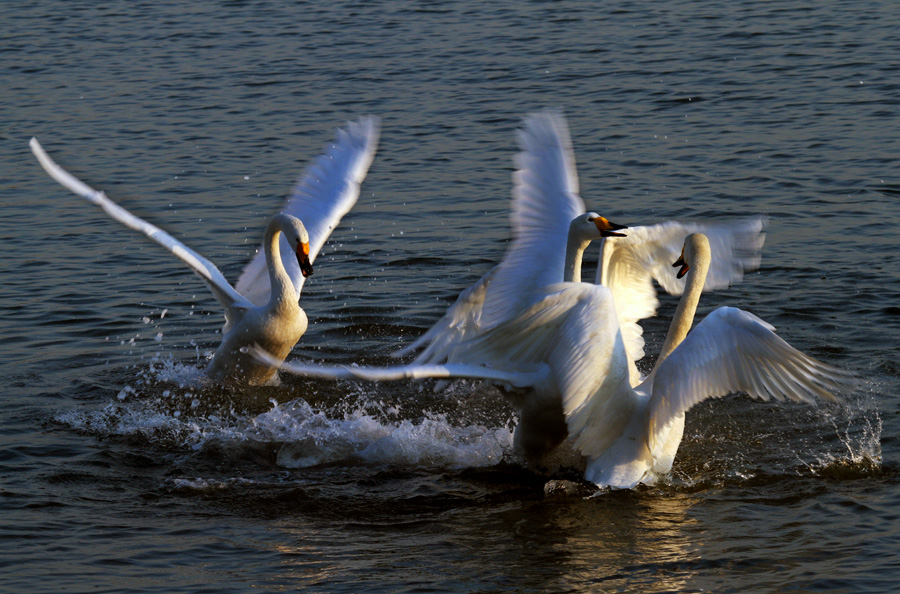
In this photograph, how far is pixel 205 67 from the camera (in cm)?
1786

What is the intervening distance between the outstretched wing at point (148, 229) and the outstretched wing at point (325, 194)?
23.5 inches

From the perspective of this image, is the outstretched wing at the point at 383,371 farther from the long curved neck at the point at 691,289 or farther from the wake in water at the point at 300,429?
the wake in water at the point at 300,429

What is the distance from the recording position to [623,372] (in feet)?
20.0

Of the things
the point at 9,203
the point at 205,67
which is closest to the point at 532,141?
the point at 9,203

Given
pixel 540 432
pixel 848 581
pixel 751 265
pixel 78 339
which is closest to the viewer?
pixel 848 581

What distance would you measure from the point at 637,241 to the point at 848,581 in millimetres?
2623

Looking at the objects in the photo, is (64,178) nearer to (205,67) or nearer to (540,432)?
(540,432)

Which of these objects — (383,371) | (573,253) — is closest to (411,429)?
(573,253)

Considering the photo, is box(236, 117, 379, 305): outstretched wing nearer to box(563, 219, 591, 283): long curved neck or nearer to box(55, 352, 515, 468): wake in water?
box(55, 352, 515, 468): wake in water

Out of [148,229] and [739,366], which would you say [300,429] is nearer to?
[148,229]


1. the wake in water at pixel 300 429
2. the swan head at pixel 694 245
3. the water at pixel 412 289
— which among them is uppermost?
the swan head at pixel 694 245

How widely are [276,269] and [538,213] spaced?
1.87m

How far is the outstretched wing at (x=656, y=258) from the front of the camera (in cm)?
736

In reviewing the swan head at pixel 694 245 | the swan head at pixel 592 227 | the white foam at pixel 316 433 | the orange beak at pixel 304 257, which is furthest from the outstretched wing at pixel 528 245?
the orange beak at pixel 304 257
